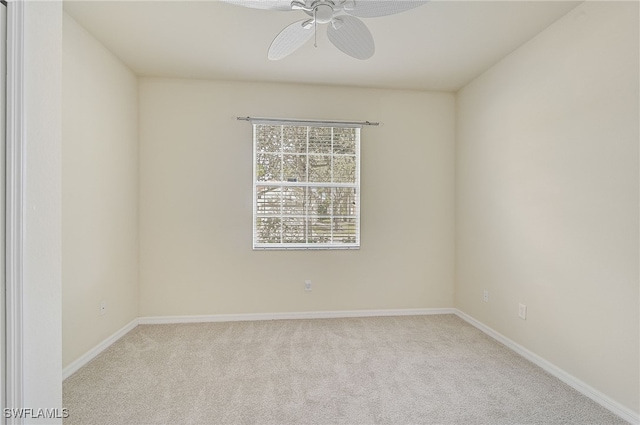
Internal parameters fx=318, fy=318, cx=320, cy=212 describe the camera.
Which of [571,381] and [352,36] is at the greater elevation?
[352,36]

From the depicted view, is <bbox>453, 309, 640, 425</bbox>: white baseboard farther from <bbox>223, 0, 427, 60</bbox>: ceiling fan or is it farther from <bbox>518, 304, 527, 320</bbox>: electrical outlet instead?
<bbox>223, 0, 427, 60</bbox>: ceiling fan

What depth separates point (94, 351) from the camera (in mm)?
2561

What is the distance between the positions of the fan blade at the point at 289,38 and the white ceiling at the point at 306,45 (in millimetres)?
505

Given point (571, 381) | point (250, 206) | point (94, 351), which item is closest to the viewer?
point (571, 381)

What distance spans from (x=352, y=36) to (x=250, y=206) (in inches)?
83.8

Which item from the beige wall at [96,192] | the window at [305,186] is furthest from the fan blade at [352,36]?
the beige wall at [96,192]

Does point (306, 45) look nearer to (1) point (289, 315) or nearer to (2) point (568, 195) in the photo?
(2) point (568, 195)

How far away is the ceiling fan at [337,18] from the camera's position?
1.42m

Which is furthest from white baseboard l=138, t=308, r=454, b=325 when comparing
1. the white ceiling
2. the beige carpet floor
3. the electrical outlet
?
the white ceiling

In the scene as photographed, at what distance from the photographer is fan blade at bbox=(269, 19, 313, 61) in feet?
5.50

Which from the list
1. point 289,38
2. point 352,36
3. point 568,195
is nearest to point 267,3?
point 289,38

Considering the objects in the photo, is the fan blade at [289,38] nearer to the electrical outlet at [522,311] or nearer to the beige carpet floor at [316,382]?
the beige carpet floor at [316,382]

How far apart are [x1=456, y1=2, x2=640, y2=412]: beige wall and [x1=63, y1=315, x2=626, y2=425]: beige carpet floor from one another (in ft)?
1.09

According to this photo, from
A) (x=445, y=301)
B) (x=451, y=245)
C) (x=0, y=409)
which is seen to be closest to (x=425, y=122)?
(x=451, y=245)
